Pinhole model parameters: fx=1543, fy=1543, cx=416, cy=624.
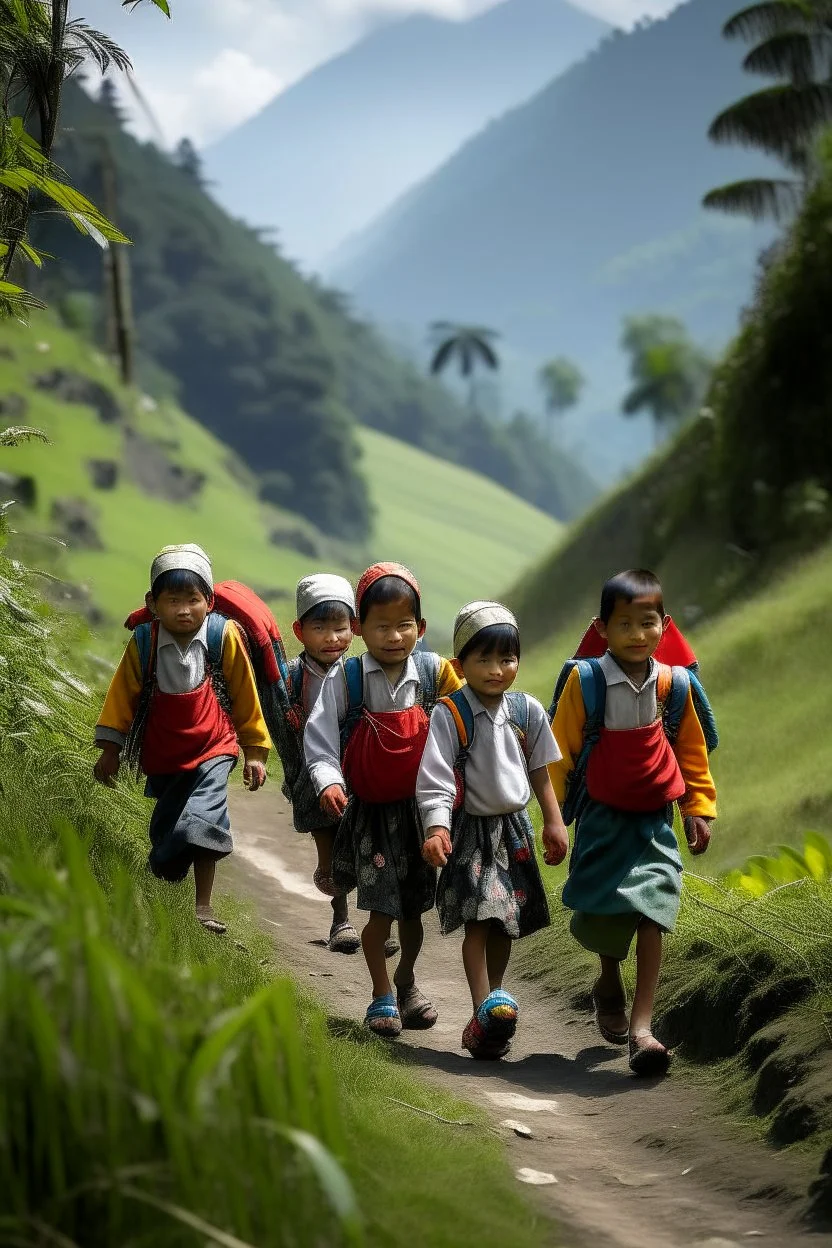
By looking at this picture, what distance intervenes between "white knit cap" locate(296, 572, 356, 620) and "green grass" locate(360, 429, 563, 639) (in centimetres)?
8790

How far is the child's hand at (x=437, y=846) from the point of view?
4.68m

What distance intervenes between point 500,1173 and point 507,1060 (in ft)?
5.32

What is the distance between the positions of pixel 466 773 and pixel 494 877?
351mm

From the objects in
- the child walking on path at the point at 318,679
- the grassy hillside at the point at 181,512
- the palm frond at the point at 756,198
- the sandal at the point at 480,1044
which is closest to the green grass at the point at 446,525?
the grassy hillside at the point at 181,512

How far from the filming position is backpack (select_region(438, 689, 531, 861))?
5062 millimetres

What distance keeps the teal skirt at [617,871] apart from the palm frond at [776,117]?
839 inches

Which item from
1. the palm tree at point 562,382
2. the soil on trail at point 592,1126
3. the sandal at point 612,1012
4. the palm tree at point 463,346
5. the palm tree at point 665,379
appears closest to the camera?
the soil on trail at point 592,1126

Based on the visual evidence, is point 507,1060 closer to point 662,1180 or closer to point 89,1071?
point 662,1180

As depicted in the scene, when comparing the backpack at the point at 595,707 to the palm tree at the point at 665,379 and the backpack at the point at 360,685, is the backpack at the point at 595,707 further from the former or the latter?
the palm tree at the point at 665,379

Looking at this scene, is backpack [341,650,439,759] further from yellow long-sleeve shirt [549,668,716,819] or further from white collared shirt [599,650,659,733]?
white collared shirt [599,650,659,733]

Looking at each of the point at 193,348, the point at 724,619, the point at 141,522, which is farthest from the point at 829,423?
the point at 193,348

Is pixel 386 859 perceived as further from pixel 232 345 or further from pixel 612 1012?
pixel 232 345

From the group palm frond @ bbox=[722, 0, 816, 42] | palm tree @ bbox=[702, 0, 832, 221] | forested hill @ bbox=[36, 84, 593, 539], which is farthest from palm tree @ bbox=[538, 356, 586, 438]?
palm frond @ bbox=[722, 0, 816, 42]

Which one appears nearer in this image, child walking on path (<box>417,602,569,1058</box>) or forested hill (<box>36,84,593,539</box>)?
child walking on path (<box>417,602,569,1058</box>)
